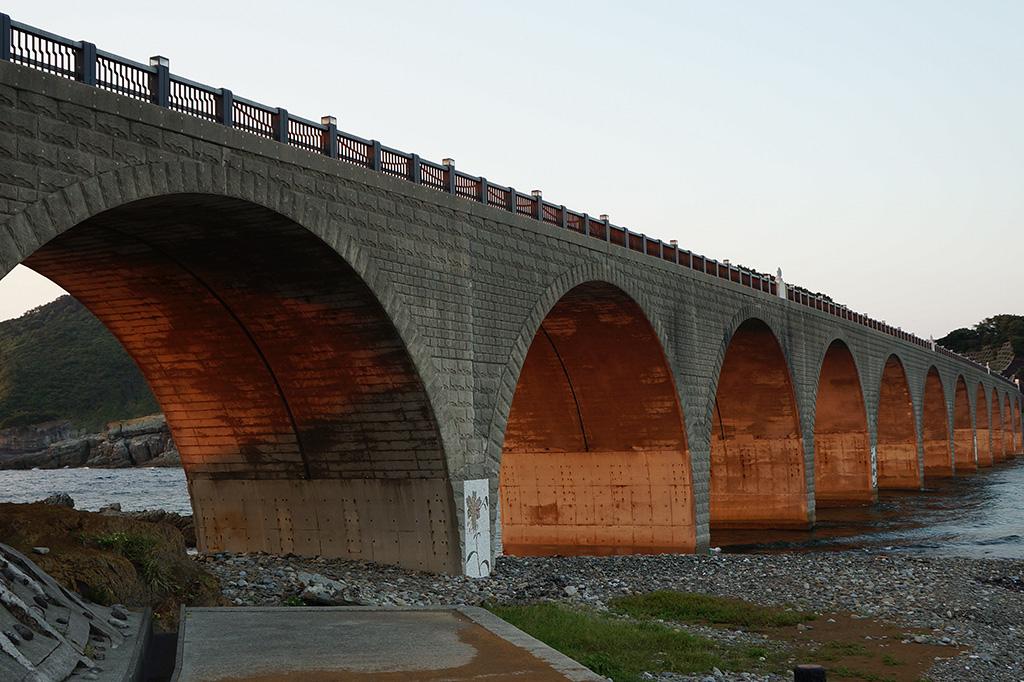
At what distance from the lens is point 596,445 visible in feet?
109

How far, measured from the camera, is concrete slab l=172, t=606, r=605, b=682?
30.0 feet

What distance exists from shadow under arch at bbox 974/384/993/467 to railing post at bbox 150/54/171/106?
89.0 m

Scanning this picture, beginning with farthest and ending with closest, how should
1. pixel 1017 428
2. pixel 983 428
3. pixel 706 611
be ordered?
pixel 1017 428, pixel 983 428, pixel 706 611

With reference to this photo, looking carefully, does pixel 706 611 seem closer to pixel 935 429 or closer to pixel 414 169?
pixel 414 169

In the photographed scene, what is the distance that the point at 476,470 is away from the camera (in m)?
21.7

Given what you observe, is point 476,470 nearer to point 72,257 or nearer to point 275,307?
point 275,307

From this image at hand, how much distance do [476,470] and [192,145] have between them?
908cm

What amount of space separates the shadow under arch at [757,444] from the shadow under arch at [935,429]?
119 ft

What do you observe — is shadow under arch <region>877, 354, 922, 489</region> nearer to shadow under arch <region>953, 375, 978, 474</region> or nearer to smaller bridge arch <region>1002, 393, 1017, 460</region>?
shadow under arch <region>953, 375, 978, 474</region>

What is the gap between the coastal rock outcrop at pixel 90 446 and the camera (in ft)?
424

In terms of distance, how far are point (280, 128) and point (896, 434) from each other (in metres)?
54.3

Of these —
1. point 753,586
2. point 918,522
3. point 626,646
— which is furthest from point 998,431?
point 626,646

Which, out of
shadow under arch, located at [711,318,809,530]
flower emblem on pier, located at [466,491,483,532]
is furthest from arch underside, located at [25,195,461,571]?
shadow under arch, located at [711,318,809,530]

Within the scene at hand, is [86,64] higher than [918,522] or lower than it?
higher
